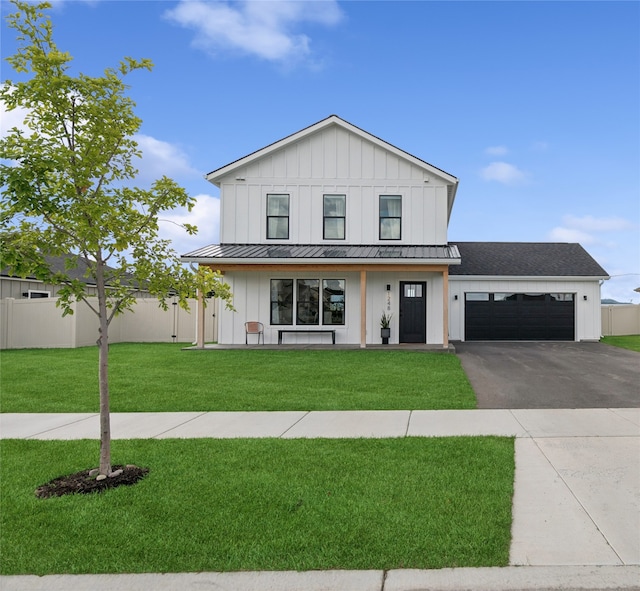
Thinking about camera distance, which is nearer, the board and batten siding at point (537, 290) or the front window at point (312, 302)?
the front window at point (312, 302)

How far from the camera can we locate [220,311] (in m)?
18.5

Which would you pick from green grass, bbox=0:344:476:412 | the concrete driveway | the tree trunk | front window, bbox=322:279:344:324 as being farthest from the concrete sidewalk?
front window, bbox=322:279:344:324

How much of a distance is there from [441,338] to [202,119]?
11.5 m

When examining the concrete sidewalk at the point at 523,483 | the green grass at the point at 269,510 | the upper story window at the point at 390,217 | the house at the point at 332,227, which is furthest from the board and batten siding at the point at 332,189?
the green grass at the point at 269,510

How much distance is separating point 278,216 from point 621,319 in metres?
20.4

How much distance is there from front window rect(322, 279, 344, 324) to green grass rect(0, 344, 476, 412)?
8.16 ft

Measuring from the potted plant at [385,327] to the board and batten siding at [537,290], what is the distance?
4.63 metres

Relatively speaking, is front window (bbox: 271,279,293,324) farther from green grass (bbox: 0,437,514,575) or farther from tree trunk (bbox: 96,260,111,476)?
tree trunk (bbox: 96,260,111,476)

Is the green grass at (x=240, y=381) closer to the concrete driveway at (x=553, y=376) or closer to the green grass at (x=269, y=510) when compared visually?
the concrete driveway at (x=553, y=376)

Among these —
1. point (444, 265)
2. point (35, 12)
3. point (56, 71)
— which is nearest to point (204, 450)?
point (56, 71)

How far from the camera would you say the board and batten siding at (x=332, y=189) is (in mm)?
18125

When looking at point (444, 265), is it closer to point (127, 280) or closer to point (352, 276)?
point (352, 276)

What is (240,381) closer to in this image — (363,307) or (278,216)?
(363,307)

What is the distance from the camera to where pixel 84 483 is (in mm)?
4656
